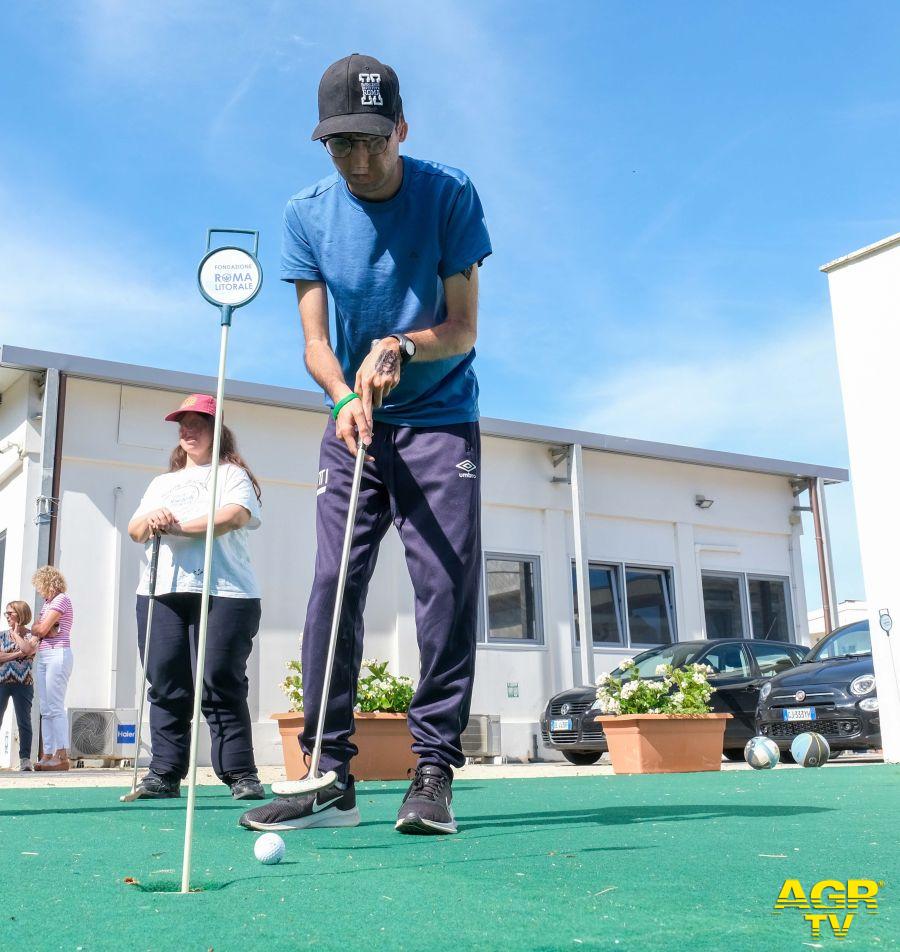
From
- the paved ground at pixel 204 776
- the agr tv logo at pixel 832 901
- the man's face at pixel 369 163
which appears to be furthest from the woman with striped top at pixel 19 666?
the agr tv logo at pixel 832 901

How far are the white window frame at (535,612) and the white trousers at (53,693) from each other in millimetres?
5745

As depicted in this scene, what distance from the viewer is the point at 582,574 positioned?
15.4 meters

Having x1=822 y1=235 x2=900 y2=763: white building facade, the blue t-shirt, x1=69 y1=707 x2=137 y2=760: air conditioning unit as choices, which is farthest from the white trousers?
the blue t-shirt

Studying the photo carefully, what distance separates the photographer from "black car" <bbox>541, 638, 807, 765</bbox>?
11.8 metres

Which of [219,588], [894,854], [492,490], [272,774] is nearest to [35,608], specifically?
[272,774]

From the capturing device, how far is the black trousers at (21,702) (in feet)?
34.8

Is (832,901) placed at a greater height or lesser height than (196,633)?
lesser

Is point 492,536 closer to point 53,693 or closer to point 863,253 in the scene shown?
point 53,693

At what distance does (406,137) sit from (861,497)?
5848mm

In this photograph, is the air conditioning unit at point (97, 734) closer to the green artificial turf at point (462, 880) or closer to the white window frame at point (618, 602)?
the white window frame at point (618, 602)

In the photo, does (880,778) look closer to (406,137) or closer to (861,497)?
(861,497)

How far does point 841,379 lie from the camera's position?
827 centimetres

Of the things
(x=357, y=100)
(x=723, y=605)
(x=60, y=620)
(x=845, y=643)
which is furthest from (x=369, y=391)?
(x=723, y=605)

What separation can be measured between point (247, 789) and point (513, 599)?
36.1 ft
